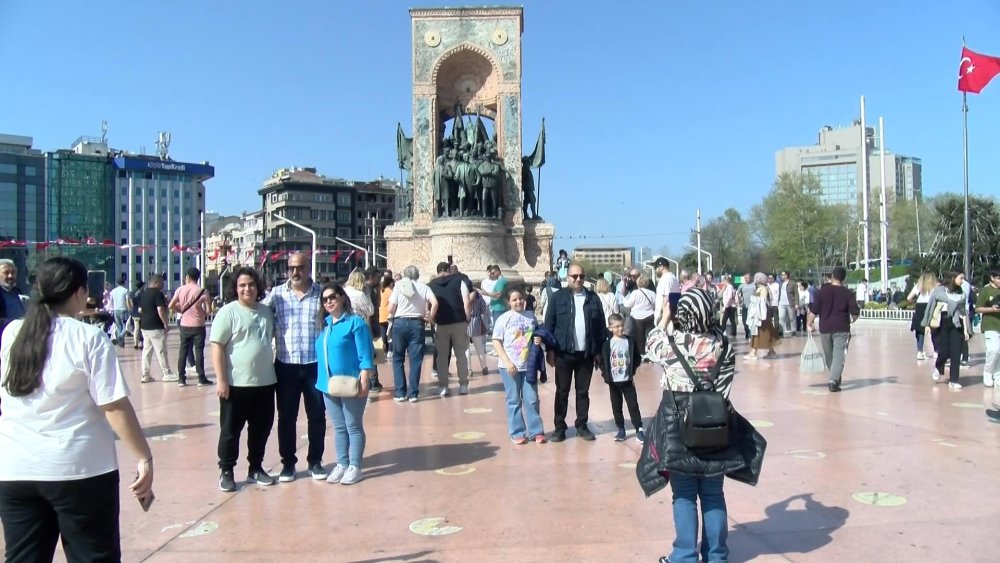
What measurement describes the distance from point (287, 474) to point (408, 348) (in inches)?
148

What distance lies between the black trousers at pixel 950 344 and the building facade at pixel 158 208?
11435 centimetres

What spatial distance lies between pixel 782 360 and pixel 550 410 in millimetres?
6709

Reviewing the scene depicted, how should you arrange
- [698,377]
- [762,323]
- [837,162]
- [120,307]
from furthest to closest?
[837,162] < [120,307] < [762,323] < [698,377]

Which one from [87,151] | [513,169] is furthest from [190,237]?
[513,169]

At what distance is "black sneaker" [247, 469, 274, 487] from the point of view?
586 cm

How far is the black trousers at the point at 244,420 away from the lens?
18.7ft

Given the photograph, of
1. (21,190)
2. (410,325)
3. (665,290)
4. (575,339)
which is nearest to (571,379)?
(575,339)

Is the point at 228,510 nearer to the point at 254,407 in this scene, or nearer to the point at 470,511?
the point at 254,407

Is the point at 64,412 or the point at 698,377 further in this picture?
the point at 698,377

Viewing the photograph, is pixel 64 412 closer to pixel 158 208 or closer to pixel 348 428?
pixel 348 428

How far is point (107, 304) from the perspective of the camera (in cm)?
1900

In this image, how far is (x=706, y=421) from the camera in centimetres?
375

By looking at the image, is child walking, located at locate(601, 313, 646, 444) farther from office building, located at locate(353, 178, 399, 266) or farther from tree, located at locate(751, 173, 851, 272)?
office building, located at locate(353, 178, 399, 266)

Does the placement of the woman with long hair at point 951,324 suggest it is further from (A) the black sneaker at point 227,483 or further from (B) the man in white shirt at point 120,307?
(B) the man in white shirt at point 120,307
